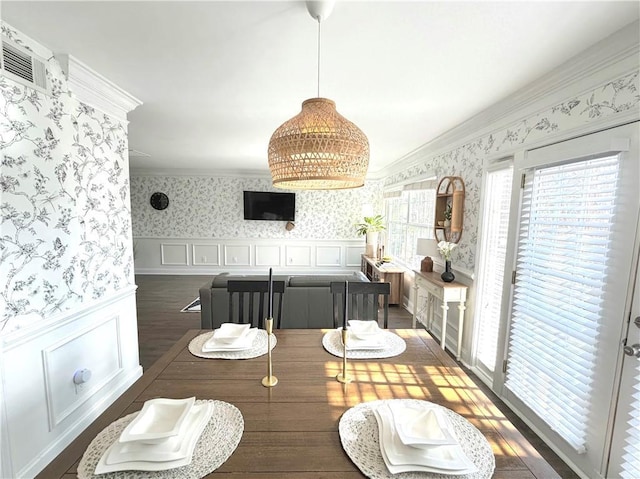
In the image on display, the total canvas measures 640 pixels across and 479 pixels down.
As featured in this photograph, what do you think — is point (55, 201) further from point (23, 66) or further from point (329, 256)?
point (329, 256)

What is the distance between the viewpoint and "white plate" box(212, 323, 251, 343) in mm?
1543

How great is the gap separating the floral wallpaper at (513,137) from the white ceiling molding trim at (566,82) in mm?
43

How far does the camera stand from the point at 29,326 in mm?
1481

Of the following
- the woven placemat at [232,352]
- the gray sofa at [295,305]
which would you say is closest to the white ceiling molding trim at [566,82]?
the gray sofa at [295,305]

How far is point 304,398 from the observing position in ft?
3.71

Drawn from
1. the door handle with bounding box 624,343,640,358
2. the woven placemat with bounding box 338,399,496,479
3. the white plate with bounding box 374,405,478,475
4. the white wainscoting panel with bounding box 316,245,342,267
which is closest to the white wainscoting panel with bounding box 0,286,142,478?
the woven placemat with bounding box 338,399,496,479

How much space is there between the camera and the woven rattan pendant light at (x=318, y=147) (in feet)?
3.41

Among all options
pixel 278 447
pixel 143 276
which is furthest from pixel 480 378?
pixel 143 276

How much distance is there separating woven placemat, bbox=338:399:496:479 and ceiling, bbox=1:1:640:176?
1666 mm

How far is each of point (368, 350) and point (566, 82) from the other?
198cm

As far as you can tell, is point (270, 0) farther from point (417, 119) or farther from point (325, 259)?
point (325, 259)

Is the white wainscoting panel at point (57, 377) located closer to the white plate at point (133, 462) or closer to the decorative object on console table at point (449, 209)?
the white plate at point (133, 462)

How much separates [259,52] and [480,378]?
3.07m

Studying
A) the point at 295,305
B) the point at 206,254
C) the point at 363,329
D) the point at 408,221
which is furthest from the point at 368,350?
the point at 206,254
